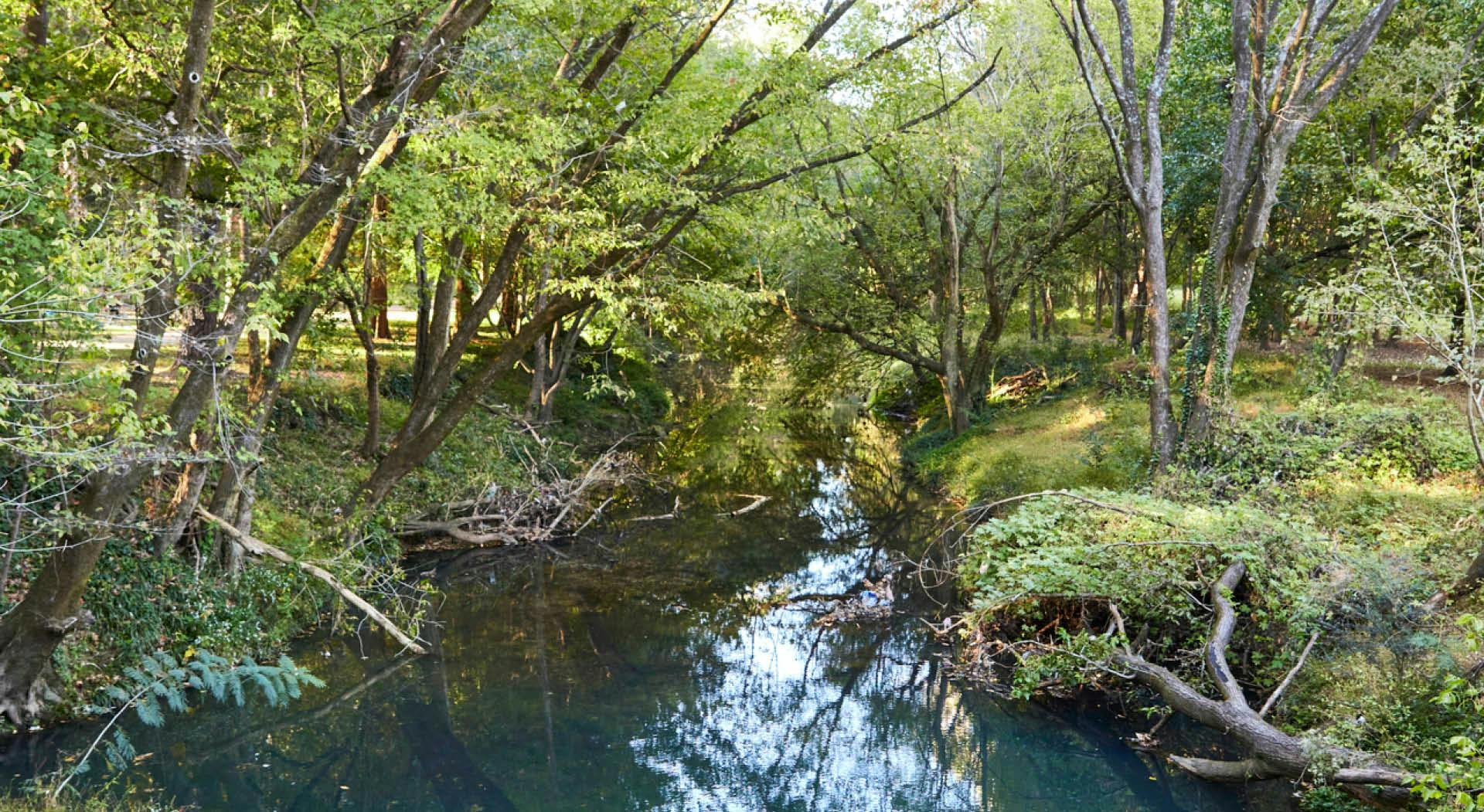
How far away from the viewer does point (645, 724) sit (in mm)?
9734

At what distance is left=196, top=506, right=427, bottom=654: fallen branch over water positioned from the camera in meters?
10.1

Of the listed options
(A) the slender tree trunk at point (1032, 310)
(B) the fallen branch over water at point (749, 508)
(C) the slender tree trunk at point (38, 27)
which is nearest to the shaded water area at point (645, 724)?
(B) the fallen branch over water at point (749, 508)

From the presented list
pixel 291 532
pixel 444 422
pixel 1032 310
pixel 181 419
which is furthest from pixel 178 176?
pixel 1032 310

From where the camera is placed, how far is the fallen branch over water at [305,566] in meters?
10.1

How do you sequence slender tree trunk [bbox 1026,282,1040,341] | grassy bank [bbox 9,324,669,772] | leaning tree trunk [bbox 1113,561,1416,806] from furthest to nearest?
1. slender tree trunk [bbox 1026,282,1040,341]
2. grassy bank [bbox 9,324,669,772]
3. leaning tree trunk [bbox 1113,561,1416,806]

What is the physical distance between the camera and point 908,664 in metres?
11.4

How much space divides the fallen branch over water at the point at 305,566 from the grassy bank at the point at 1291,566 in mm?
6582

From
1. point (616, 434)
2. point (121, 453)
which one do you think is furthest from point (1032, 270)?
point (121, 453)

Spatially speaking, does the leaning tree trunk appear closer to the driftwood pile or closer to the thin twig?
the thin twig

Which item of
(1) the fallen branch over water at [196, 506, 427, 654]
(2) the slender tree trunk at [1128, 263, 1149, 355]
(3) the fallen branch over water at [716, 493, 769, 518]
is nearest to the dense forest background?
(1) the fallen branch over water at [196, 506, 427, 654]

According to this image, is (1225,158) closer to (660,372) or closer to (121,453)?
(121,453)

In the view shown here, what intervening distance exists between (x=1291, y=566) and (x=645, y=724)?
22.6 ft

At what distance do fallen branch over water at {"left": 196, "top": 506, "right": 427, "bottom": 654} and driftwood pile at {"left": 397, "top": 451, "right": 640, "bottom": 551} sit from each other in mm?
3675

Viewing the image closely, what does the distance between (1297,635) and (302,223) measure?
10.3m
